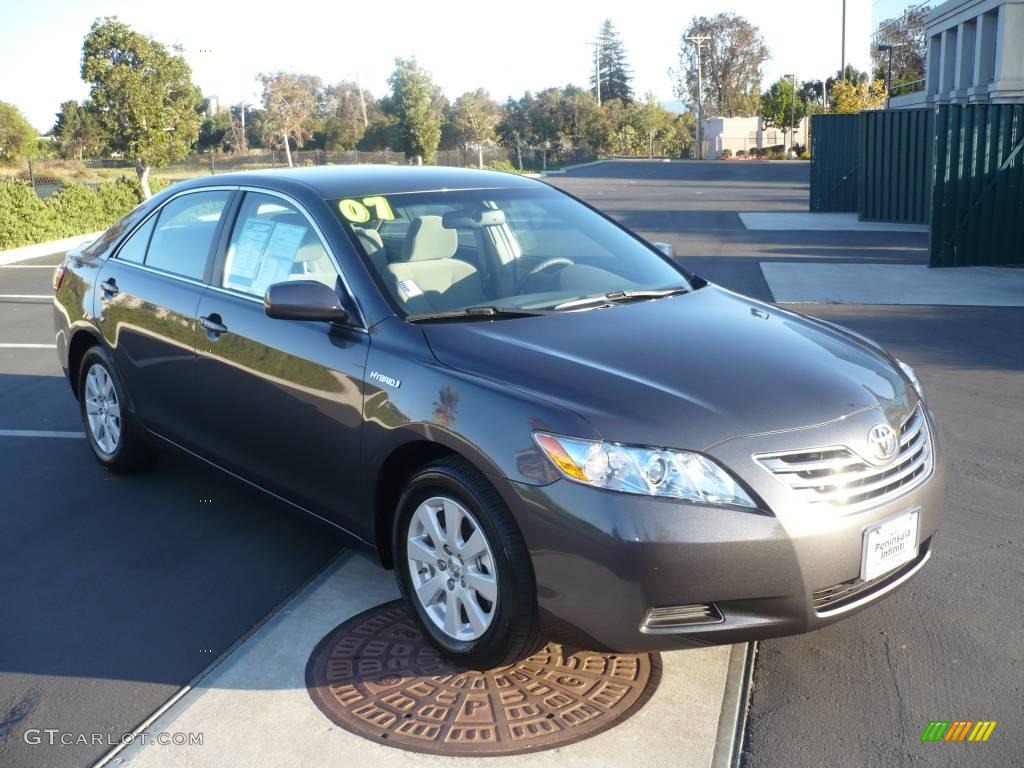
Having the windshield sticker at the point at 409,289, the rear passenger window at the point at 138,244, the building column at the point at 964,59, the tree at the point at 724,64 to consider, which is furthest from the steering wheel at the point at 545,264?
the tree at the point at 724,64

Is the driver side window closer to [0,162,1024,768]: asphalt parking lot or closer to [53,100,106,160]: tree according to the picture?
[0,162,1024,768]: asphalt parking lot

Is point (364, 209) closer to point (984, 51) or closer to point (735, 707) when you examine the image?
point (735, 707)

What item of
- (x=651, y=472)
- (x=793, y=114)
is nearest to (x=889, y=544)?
(x=651, y=472)

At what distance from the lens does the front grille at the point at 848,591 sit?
3334 millimetres

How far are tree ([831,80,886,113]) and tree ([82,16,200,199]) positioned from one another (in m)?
32.1

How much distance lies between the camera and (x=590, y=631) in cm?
330

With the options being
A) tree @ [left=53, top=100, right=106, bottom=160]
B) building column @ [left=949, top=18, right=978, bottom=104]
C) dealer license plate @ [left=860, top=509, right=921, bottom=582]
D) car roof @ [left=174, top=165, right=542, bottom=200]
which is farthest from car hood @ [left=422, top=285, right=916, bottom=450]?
tree @ [left=53, top=100, right=106, bottom=160]

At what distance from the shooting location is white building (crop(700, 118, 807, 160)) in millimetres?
75606

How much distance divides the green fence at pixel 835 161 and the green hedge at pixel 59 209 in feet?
54.0

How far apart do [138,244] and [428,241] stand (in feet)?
6.79

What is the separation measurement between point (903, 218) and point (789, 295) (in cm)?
1049

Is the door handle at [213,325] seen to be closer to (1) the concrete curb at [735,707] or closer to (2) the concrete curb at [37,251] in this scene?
(1) the concrete curb at [735,707]

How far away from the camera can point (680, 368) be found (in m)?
3.64

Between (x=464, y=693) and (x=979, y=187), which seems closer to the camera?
(x=464, y=693)
